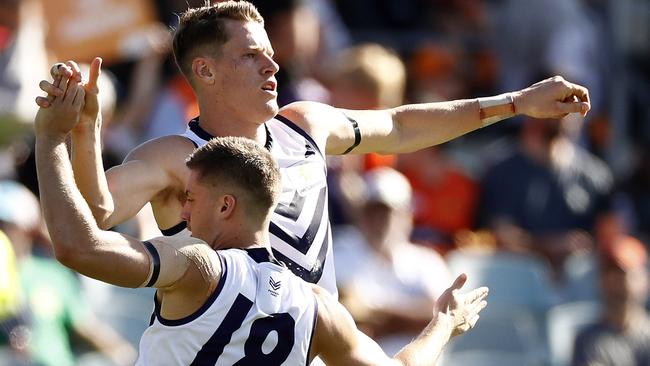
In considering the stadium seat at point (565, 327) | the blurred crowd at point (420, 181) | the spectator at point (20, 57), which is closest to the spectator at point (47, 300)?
the blurred crowd at point (420, 181)

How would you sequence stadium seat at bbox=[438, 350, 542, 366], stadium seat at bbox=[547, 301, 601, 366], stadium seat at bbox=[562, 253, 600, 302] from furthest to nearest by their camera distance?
stadium seat at bbox=[562, 253, 600, 302], stadium seat at bbox=[547, 301, 601, 366], stadium seat at bbox=[438, 350, 542, 366]

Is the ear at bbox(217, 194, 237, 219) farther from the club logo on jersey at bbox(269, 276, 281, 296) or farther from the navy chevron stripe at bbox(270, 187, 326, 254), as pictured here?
the navy chevron stripe at bbox(270, 187, 326, 254)

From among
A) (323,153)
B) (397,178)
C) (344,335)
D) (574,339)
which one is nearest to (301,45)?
(397,178)

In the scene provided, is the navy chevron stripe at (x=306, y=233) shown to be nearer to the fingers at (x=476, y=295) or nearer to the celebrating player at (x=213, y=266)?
the celebrating player at (x=213, y=266)

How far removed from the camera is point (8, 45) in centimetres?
982

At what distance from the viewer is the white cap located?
370 inches

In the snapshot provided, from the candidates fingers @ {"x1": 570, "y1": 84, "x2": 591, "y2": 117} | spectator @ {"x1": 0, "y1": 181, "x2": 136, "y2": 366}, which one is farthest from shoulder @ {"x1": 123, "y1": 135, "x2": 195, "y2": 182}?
spectator @ {"x1": 0, "y1": 181, "x2": 136, "y2": 366}

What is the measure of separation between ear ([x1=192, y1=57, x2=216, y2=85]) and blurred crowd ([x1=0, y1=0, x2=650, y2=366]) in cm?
344

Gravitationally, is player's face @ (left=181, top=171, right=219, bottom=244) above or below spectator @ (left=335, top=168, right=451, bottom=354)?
above

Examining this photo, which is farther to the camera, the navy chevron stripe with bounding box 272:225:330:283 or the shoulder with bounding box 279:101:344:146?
the shoulder with bounding box 279:101:344:146

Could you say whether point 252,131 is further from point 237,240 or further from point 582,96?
point 582,96

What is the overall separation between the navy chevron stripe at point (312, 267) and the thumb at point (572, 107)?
105cm

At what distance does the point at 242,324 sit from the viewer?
4578 mm

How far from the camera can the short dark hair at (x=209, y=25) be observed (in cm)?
548
